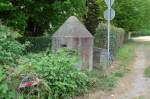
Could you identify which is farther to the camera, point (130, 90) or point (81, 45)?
point (81, 45)

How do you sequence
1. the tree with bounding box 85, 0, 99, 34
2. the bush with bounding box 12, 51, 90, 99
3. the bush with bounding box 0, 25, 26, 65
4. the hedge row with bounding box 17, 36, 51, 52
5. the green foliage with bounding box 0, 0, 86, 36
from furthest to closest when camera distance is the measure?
the tree with bounding box 85, 0, 99, 34
the hedge row with bounding box 17, 36, 51, 52
the green foliage with bounding box 0, 0, 86, 36
the bush with bounding box 0, 25, 26, 65
the bush with bounding box 12, 51, 90, 99

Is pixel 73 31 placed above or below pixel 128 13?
below

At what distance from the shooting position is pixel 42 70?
8922 mm

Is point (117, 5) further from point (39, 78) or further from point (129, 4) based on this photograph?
point (39, 78)

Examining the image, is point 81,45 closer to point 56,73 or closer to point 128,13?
point 56,73

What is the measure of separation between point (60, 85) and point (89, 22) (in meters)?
24.9

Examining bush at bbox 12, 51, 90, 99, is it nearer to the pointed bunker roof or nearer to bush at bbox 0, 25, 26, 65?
bush at bbox 0, 25, 26, 65

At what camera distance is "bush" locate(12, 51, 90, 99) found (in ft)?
28.3

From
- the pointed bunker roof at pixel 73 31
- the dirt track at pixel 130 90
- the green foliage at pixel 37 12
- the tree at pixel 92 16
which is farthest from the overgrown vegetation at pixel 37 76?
the tree at pixel 92 16

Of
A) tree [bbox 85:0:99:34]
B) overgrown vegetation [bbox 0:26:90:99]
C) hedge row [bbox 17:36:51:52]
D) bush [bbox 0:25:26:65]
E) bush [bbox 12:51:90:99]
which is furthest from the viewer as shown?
tree [bbox 85:0:99:34]

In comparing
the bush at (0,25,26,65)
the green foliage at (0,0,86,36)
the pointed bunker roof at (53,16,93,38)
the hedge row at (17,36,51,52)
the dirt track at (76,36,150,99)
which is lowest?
the dirt track at (76,36,150,99)

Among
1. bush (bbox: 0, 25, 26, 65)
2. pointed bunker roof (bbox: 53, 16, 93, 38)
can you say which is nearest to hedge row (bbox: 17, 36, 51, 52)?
pointed bunker roof (bbox: 53, 16, 93, 38)

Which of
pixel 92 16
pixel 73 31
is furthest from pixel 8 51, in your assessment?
pixel 92 16

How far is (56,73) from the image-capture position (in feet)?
29.5
